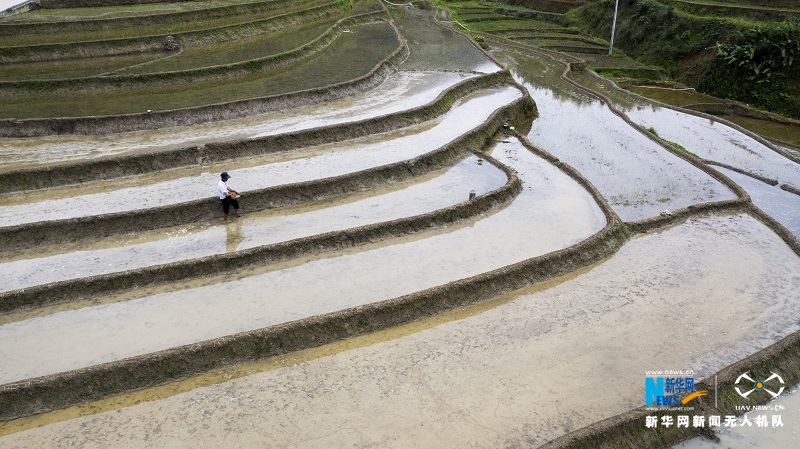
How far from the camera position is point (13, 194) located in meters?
11.6

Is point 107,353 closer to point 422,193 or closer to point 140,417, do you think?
point 140,417

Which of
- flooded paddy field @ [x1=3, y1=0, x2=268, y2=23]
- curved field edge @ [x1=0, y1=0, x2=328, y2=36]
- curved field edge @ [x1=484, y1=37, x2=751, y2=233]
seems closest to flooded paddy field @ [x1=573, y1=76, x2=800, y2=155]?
curved field edge @ [x1=484, y1=37, x2=751, y2=233]

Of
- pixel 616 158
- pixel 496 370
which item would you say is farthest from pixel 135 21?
pixel 496 370

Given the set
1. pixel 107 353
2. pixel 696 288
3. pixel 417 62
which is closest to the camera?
pixel 107 353

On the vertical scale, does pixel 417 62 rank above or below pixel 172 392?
above

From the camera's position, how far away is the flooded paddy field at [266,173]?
11.0 meters

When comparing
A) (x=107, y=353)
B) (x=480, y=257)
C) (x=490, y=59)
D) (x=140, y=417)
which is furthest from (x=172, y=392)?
(x=490, y=59)

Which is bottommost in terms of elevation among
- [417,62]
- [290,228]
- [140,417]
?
[140,417]

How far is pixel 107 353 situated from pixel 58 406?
33.8 inches

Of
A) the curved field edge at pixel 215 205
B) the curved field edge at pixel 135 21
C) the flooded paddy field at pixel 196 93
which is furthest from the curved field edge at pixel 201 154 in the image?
the curved field edge at pixel 135 21

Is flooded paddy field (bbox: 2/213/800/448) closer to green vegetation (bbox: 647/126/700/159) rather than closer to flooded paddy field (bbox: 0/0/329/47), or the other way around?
green vegetation (bbox: 647/126/700/159)

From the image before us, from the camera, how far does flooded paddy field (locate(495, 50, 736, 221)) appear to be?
12539 mm

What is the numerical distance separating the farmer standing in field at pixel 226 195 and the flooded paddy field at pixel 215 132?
3.46 m

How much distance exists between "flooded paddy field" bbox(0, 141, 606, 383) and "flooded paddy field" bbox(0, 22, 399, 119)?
8.27m
